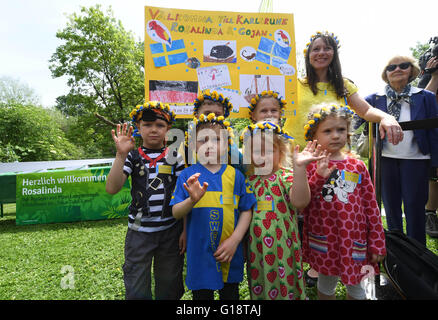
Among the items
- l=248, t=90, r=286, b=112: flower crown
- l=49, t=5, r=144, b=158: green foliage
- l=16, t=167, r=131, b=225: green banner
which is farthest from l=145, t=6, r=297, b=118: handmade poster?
l=49, t=5, r=144, b=158: green foliage

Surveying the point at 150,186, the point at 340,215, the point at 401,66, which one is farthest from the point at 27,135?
the point at 401,66

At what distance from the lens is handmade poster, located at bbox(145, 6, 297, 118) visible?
2.35 metres

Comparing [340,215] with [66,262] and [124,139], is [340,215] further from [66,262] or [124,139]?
[66,262]

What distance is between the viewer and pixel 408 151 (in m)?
2.29

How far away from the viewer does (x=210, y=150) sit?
1621 mm

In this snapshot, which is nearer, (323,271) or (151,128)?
(323,271)

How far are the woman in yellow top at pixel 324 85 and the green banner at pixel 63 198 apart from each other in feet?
16.1

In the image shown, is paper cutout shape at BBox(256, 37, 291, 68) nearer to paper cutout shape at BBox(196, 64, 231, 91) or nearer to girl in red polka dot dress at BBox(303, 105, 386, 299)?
paper cutout shape at BBox(196, 64, 231, 91)

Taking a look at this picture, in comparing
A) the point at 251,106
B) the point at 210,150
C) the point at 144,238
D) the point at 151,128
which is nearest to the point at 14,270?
the point at 144,238

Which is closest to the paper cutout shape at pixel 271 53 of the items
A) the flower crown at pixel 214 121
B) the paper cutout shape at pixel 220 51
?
the paper cutout shape at pixel 220 51

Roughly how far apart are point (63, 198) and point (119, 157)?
4.77m
